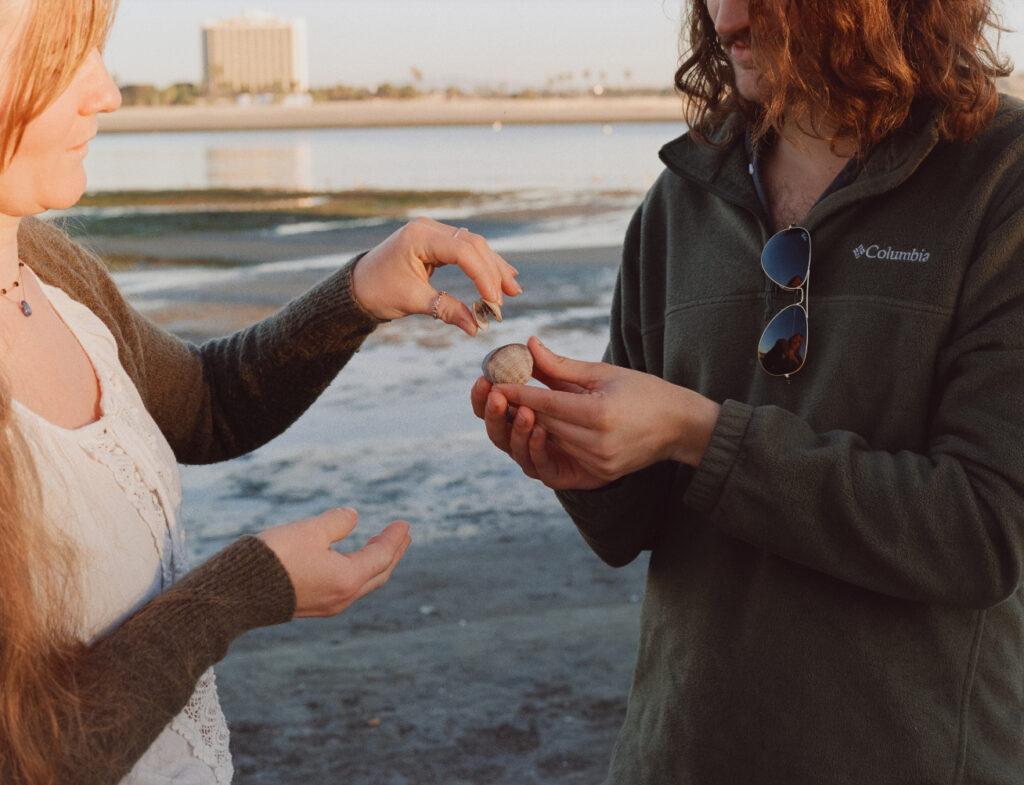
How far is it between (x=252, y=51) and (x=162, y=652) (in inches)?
7596

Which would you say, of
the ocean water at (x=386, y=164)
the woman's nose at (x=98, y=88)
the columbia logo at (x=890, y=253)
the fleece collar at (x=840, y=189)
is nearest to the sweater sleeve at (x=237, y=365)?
the woman's nose at (x=98, y=88)

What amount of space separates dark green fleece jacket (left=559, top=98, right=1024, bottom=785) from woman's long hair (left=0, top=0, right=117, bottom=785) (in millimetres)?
1152

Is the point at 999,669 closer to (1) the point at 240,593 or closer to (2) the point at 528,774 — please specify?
(1) the point at 240,593

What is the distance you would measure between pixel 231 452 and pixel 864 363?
5.10 feet

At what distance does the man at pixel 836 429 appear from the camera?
1.95 m

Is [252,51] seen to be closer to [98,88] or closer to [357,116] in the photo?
[357,116]

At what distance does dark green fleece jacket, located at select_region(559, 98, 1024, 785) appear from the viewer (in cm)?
194

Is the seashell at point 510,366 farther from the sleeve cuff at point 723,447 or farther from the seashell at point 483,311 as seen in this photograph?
the sleeve cuff at point 723,447

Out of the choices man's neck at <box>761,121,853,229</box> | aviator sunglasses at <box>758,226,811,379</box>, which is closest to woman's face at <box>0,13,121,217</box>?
aviator sunglasses at <box>758,226,811,379</box>

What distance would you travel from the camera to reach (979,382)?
1.94 m

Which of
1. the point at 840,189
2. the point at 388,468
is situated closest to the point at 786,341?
the point at 840,189

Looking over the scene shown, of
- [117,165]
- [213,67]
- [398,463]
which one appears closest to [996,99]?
[398,463]

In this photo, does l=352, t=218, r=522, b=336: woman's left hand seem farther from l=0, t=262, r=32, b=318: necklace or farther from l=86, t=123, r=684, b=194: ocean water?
l=86, t=123, r=684, b=194: ocean water

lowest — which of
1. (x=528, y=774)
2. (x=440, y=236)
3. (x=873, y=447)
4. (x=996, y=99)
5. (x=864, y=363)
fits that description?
(x=528, y=774)
